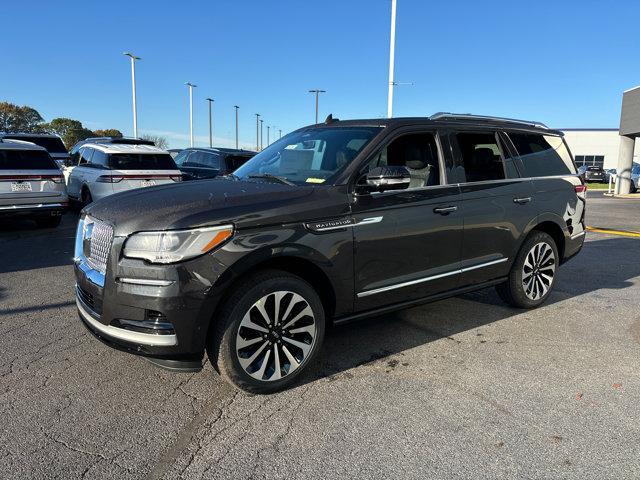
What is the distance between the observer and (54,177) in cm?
966

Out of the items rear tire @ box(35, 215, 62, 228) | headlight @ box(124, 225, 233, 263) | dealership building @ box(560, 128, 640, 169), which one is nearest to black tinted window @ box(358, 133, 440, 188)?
headlight @ box(124, 225, 233, 263)

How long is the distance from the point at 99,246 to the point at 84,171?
9.27 m

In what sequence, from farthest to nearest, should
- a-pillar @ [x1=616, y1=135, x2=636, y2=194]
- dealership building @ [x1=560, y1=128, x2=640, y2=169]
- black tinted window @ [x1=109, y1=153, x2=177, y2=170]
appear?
dealership building @ [x1=560, y1=128, x2=640, y2=169] < a-pillar @ [x1=616, y1=135, x2=636, y2=194] < black tinted window @ [x1=109, y1=153, x2=177, y2=170]

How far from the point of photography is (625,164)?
2611cm

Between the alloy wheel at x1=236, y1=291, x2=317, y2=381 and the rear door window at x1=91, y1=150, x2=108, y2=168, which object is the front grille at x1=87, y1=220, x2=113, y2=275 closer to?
the alloy wheel at x1=236, y1=291, x2=317, y2=381

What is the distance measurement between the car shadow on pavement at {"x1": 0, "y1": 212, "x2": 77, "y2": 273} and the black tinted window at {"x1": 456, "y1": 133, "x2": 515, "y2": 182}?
219 inches

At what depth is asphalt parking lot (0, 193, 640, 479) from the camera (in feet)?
8.80

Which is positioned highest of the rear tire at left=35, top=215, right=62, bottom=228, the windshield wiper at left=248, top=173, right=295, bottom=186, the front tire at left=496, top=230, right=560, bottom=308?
the windshield wiper at left=248, top=173, right=295, bottom=186

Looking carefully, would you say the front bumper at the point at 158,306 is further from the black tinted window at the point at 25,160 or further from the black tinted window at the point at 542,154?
the black tinted window at the point at 25,160

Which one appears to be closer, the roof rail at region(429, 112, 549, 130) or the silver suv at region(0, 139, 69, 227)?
the roof rail at region(429, 112, 549, 130)

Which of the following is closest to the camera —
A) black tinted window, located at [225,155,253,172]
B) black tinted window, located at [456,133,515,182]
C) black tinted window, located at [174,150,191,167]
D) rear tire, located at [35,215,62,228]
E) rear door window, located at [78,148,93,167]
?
black tinted window, located at [456,133,515,182]

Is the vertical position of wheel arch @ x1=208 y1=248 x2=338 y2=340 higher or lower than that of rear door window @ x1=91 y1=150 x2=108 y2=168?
lower

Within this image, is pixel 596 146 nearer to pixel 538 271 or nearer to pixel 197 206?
pixel 538 271

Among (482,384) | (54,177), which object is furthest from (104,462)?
(54,177)
